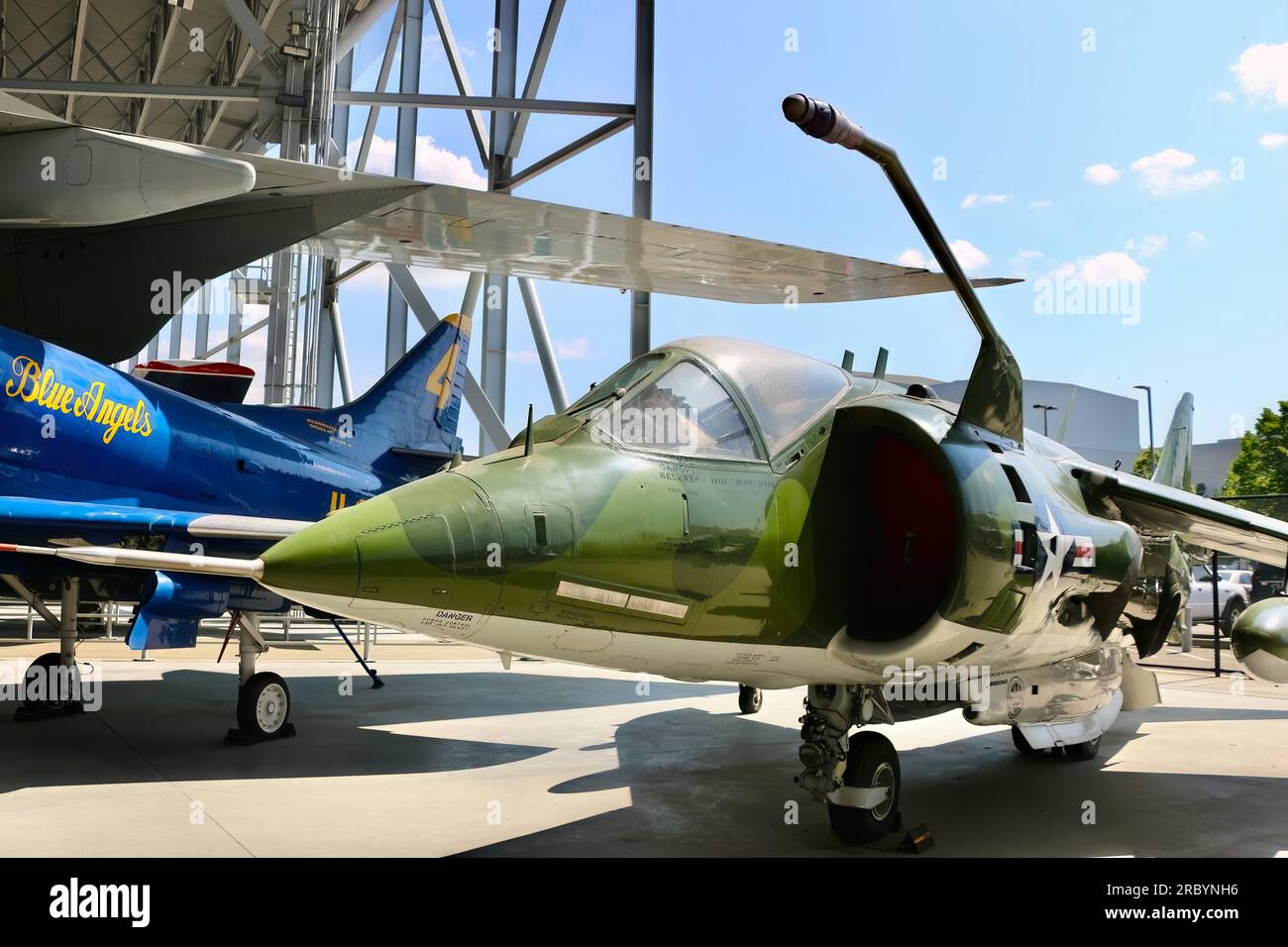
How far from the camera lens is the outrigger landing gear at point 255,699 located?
26.6 feet

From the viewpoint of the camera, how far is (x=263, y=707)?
821 cm

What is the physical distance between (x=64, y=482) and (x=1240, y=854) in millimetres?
8511

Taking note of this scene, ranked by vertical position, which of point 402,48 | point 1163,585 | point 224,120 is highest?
point 224,120

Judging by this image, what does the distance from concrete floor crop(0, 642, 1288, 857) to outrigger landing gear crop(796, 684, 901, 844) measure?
0.19 metres

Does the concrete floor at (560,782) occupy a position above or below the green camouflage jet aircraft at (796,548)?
below

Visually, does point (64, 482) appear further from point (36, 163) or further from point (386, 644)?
point (386, 644)

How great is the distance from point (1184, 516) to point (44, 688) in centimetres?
992

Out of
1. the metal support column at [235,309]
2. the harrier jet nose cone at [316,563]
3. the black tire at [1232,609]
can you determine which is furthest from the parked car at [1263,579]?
the metal support column at [235,309]

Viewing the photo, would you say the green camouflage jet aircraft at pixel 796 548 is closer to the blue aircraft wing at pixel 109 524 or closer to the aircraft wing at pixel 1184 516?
the aircraft wing at pixel 1184 516

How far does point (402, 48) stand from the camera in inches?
720

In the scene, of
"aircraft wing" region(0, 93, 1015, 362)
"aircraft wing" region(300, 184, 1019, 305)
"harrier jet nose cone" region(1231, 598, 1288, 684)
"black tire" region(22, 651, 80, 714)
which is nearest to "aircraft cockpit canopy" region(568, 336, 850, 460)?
"aircraft wing" region(0, 93, 1015, 362)

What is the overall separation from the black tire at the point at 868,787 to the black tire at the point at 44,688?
767 centimetres

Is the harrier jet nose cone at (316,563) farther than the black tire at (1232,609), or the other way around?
the black tire at (1232,609)
